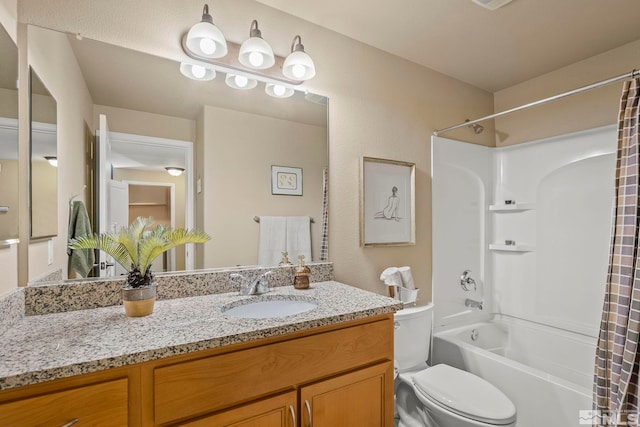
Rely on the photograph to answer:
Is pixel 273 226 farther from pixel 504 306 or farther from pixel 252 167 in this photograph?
pixel 504 306

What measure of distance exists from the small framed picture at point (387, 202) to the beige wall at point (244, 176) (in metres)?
0.37

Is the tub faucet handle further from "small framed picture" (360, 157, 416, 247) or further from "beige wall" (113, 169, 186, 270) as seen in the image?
"beige wall" (113, 169, 186, 270)

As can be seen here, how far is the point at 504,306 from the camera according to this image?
2.59m

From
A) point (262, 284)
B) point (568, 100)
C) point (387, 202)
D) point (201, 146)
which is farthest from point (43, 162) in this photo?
point (568, 100)

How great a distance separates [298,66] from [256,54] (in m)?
0.22

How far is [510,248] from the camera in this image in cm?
254

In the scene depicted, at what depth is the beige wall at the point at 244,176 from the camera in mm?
1494

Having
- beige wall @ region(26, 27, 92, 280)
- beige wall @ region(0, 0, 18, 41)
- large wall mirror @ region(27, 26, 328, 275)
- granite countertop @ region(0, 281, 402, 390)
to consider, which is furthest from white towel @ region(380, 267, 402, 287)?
beige wall @ region(0, 0, 18, 41)

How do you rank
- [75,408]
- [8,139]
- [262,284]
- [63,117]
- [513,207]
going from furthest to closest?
[513,207]
[262,284]
[63,117]
[8,139]
[75,408]

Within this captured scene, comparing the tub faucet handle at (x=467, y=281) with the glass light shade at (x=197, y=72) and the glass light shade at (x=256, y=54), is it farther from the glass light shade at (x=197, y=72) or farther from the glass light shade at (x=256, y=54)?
the glass light shade at (x=197, y=72)

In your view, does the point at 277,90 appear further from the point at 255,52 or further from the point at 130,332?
the point at 130,332

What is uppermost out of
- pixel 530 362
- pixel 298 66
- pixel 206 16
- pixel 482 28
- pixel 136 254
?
pixel 482 28

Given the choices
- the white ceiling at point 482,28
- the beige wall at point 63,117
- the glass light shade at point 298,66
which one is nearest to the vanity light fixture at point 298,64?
the glass light shade at point 298,66

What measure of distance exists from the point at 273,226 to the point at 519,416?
5.58 ft
